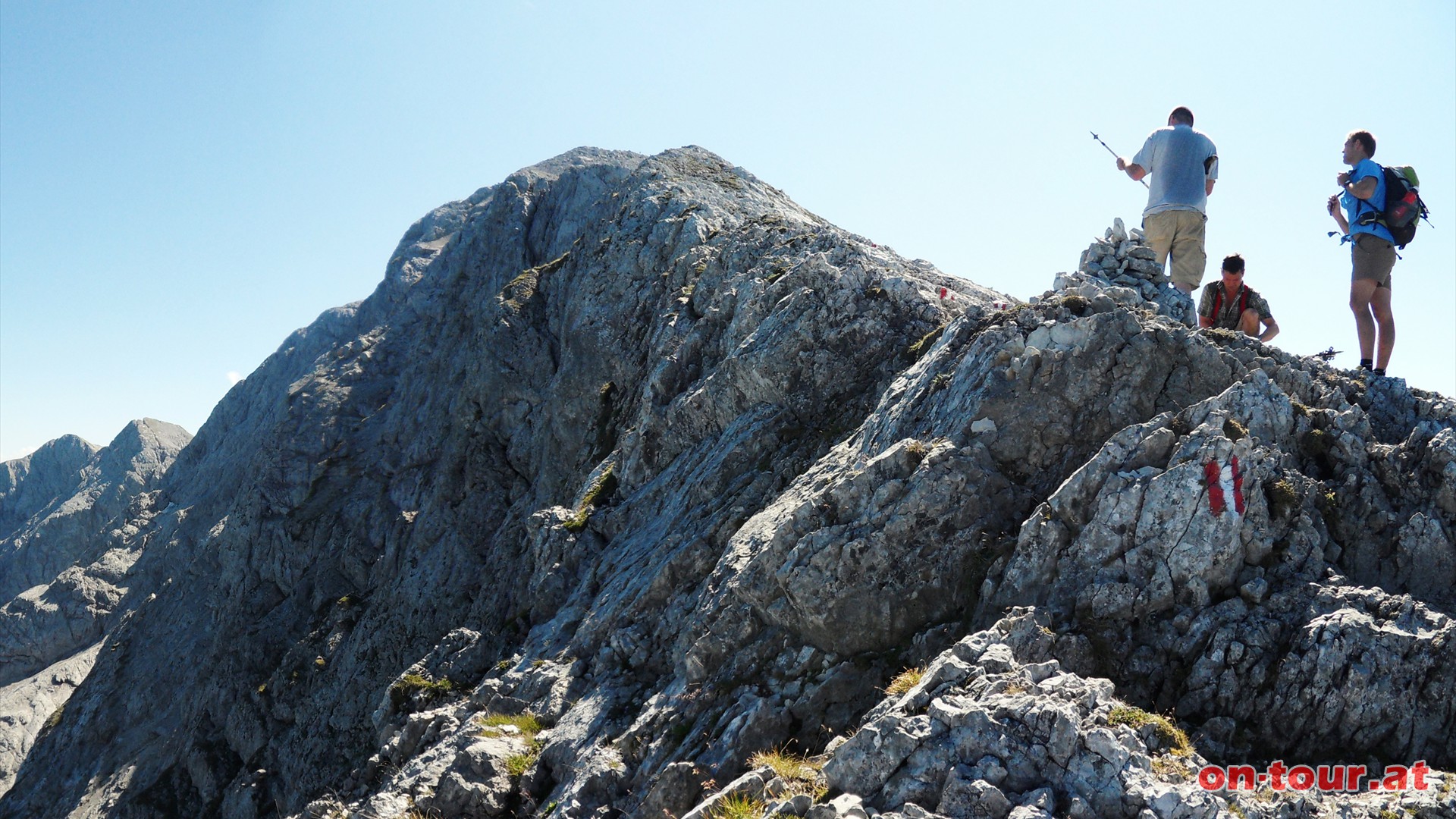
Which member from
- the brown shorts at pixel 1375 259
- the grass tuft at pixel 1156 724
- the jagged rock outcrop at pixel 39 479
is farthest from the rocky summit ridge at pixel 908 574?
the jagged rock outcrop at pixel 39 479

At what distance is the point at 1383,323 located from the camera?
14203 mm

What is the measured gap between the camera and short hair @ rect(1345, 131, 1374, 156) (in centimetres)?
1444

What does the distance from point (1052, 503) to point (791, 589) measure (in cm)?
438

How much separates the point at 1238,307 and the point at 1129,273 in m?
2.38

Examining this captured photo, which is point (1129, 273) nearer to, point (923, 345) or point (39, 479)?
point (923, 345)

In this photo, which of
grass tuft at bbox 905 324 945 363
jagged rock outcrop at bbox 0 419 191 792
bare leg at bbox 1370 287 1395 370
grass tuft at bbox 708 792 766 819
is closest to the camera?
grass tuft at bbox 708 792 766 819

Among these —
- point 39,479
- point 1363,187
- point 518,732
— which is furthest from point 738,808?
point 39,479

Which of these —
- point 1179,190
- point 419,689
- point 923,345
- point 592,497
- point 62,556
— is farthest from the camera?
point 62,556

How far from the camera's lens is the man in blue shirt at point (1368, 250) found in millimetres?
14125

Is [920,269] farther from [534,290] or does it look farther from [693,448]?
[534,290]

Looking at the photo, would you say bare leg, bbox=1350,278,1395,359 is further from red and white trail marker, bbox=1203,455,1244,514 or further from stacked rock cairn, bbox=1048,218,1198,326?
red and white trail marker, bbox=1203,455,1244,514

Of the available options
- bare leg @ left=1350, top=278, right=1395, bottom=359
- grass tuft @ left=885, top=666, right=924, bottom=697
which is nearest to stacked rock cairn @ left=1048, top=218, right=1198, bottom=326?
bare leg @ left=1350, top=278, right=1395, bottom=359

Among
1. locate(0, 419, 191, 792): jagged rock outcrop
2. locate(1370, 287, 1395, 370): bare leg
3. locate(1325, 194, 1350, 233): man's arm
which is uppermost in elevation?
locate(1325, 194, 1350, 233): man's arm

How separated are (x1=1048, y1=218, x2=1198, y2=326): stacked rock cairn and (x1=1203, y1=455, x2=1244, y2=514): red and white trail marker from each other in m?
5.76
